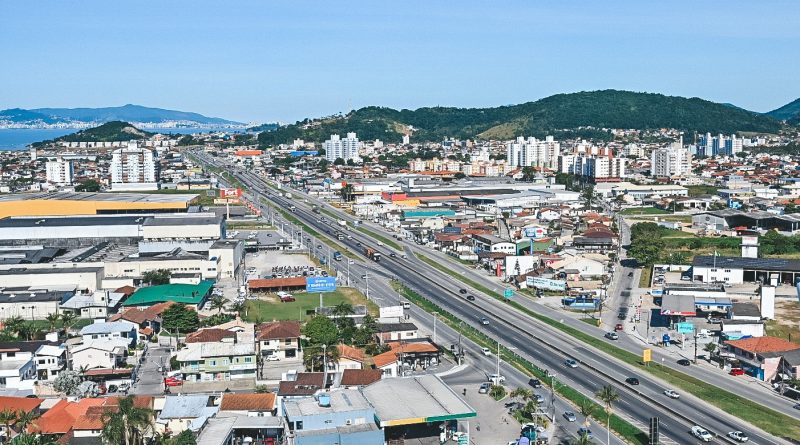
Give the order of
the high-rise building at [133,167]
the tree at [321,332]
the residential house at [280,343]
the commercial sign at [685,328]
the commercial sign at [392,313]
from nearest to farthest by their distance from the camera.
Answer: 1. the residential house at [280,343]
2. the tree at [321,332]
3. the commercial sign at [685,328]
4. the commercial sign at [392,313]
5. the high-rise building at [133,167]

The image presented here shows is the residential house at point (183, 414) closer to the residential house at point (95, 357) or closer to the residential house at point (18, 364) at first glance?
the residential house at point (95, 357)

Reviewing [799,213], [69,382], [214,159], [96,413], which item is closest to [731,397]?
[96,413]

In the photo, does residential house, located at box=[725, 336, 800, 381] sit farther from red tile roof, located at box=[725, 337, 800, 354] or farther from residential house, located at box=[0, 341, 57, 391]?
residential house, located at box=[0, 341, 57, 391]

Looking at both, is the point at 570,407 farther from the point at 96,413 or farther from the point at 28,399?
the point at 28,399

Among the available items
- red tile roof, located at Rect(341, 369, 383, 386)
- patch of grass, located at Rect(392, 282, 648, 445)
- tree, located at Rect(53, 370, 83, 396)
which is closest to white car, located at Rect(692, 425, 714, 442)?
patch of grass, located at Rect(392, 282, 648, 445)

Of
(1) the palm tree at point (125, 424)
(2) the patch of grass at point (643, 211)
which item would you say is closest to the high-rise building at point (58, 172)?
(2) the patch of grass at point (643, 211)

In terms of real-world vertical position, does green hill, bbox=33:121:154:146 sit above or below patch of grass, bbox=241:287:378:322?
above
